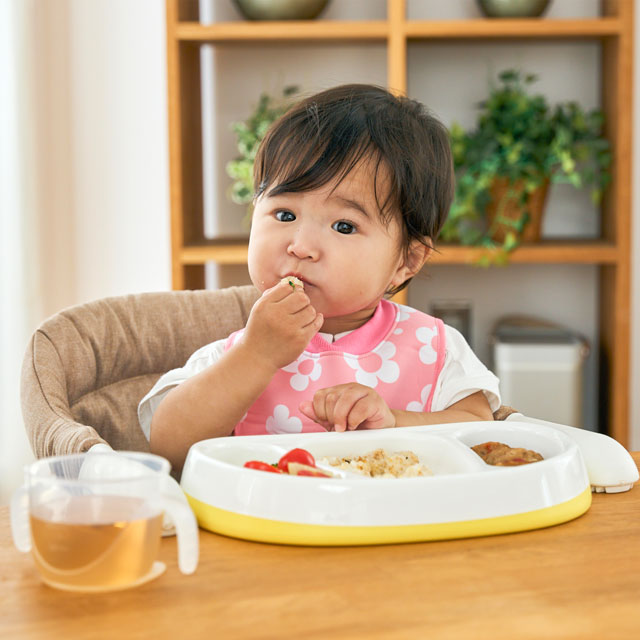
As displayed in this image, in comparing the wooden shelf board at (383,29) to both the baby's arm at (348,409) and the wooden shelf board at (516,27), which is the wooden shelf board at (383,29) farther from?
the baby's arm at (348,409)

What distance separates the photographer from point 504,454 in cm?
85

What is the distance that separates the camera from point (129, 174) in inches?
116

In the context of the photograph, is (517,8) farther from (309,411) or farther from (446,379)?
(309,411)

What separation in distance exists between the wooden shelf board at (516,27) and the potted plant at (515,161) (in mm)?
209

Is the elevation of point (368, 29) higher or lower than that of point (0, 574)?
higher

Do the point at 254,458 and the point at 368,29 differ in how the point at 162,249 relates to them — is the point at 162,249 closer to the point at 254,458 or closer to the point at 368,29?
the point at 368,29

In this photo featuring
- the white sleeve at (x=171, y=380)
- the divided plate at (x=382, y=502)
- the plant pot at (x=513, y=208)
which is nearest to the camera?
the divided plate at (x=382, y=502)

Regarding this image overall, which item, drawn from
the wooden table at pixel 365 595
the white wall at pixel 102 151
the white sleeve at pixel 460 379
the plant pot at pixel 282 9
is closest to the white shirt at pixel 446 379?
the white sleeve at pixel 460 379

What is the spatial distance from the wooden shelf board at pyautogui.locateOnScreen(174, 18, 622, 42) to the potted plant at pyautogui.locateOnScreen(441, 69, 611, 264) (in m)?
0.22

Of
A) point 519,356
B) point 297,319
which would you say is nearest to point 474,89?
point 519,356

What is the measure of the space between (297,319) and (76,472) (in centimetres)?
35

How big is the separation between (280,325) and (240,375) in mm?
77

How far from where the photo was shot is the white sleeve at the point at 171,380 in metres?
1.16

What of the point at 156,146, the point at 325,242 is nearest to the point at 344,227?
the point at 325,242
